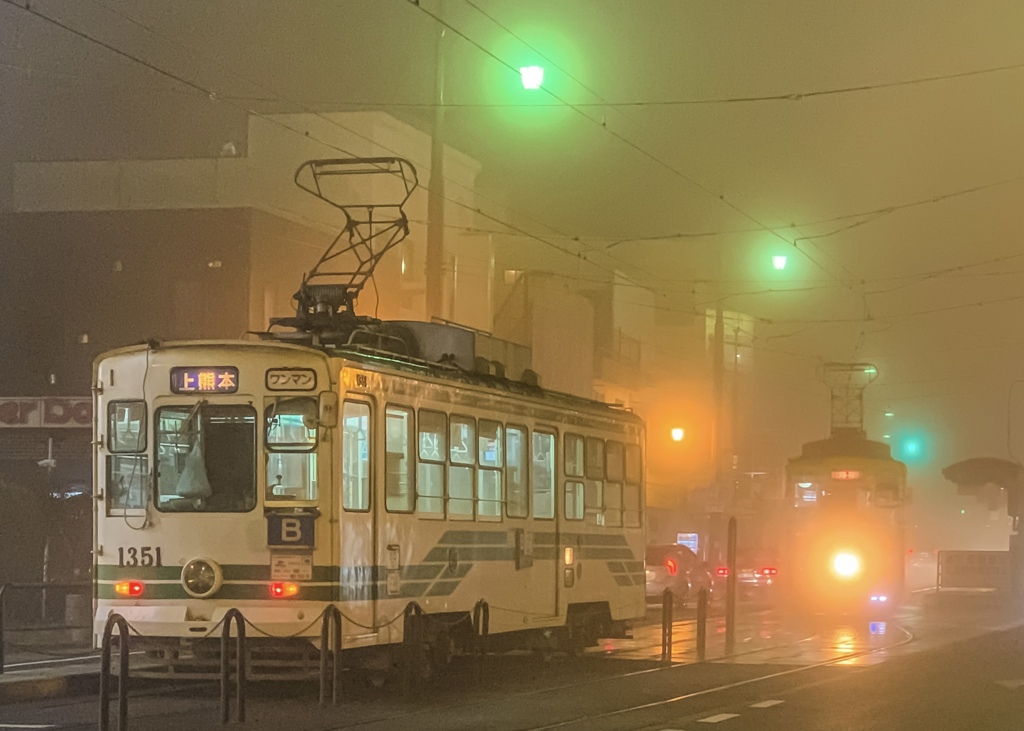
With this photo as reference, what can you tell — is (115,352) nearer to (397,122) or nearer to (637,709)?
(637,709)

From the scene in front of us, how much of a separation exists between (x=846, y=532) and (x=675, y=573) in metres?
3.93

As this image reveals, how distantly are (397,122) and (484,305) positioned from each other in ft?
22.0

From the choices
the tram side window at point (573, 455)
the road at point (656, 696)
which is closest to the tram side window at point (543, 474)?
the tram side window at point (573, 455)

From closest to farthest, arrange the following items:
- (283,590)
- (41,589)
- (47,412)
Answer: (283,590), (41,589), (47,412)

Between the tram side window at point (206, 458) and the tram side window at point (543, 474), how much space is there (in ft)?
14.6

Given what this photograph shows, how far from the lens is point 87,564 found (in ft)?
92.1

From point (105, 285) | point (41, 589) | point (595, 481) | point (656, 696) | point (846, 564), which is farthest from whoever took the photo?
point (846, 564)

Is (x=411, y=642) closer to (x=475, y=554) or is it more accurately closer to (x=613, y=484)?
(x=475, y=554)

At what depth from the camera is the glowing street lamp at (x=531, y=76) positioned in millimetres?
22688

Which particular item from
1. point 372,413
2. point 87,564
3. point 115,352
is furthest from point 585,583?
point 87,564

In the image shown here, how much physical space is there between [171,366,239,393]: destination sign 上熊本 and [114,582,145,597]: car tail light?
1.80m

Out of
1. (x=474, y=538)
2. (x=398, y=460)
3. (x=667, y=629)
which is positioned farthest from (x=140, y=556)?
(x=667, y=629)

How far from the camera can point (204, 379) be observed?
13789mm

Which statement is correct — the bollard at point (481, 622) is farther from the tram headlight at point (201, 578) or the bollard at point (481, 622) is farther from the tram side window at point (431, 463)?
the tram headlight at point (201, 578)
